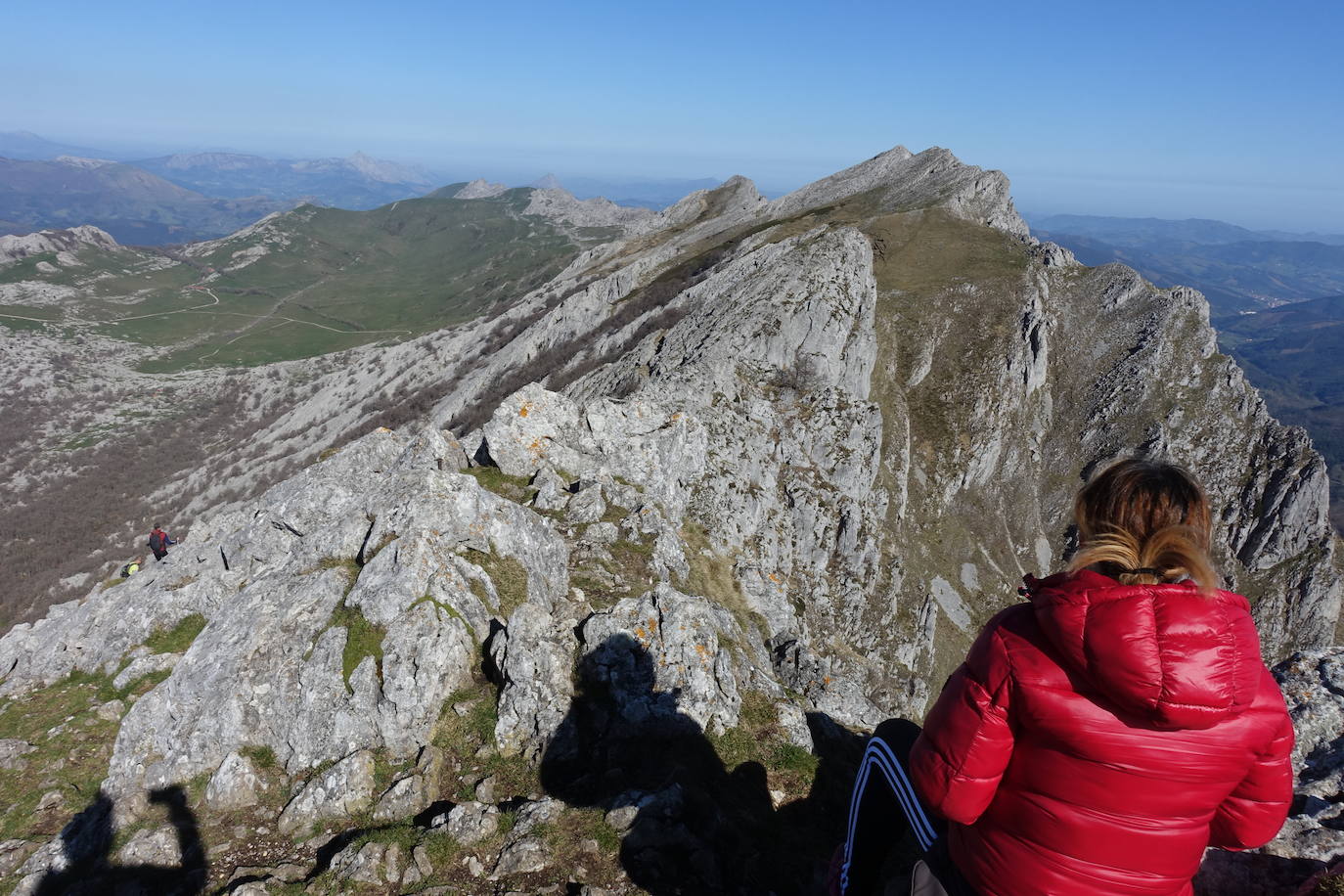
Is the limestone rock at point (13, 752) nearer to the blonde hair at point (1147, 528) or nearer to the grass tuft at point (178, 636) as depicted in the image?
the grass tuft at point (178, 636)

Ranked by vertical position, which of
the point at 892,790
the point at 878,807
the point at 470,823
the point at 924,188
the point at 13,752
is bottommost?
the point at 13,752

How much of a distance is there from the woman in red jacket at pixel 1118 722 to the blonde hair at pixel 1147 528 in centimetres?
1

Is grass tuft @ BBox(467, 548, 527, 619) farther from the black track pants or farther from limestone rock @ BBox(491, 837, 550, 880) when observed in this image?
the black track pants

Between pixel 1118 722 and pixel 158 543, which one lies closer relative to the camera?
pixel 1118 722

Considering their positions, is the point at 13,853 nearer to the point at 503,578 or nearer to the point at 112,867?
the point at 112,867

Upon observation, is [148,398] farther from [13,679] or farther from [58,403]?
[13,679]

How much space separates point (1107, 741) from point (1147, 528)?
152 cm

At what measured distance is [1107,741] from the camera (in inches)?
160

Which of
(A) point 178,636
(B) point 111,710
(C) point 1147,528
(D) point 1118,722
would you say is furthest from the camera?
(A) point 178,636

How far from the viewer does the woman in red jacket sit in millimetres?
3846

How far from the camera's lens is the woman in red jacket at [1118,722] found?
3846mm

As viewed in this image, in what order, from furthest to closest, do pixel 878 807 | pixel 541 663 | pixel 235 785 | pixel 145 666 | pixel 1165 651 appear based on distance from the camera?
pixel 145 666
pixel 541 663
pixel 235 785
pixel 878 807
pixel 1165 651

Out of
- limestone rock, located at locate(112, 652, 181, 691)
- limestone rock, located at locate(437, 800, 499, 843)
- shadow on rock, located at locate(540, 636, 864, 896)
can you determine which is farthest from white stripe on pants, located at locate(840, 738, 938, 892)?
limestone rock, located at locate(112, 652, 181, 691)

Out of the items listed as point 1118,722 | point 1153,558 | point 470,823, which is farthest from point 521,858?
point 1153,558
